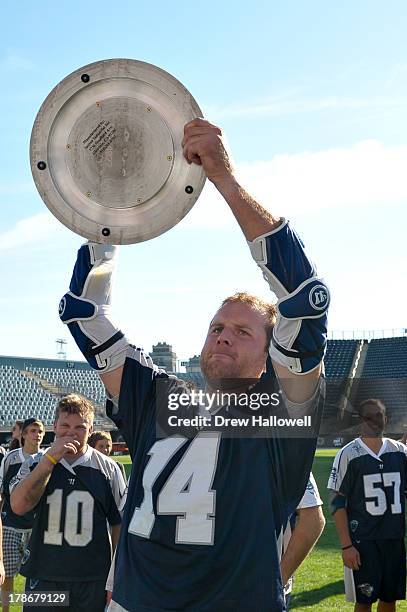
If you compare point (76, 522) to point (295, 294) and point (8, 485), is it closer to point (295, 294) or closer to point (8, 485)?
point (8, 485)

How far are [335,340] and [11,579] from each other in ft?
163

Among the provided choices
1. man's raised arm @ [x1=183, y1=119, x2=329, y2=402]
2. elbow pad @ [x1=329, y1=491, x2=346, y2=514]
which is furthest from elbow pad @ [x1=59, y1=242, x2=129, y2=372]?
elbow pad @ [x1=329, y1=491, x2=346, y2=514]

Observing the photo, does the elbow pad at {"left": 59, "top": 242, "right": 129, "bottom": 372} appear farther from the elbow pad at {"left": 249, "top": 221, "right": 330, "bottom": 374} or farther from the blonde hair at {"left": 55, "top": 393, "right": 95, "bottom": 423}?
the blonde hair at {"left": 55, "top": 393, "right": 95, "bottom": 423}

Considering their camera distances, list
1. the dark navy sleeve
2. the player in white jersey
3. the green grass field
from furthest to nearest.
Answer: the green grass field < the player in white jersey < the dark navy sleeve

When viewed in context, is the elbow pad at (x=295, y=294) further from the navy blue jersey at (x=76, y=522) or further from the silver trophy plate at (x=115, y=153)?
the navy blue jersey at (x=76, y=522)

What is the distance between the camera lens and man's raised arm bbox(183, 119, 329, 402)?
2.23 m

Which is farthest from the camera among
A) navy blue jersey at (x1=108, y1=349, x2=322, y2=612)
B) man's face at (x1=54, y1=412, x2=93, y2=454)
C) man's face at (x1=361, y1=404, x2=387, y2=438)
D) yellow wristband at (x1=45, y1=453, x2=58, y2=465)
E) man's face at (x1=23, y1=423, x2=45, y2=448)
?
man's face at (x1=23, y1=423, x2=45, y2=448)

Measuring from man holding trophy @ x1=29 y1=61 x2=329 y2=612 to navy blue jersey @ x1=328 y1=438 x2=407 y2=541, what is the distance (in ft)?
13.0

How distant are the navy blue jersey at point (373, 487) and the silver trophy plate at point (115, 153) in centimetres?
451

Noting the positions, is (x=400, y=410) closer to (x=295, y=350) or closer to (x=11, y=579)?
(x=11, y=579)

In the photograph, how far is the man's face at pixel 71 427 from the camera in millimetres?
4953

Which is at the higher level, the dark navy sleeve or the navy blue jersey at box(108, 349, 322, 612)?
the dark navy sleeve

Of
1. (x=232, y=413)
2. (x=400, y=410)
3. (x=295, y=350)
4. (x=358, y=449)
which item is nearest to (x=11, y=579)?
(x=358, y=449)

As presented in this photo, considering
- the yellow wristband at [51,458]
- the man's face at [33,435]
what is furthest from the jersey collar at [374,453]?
the man's face at [33,435]
